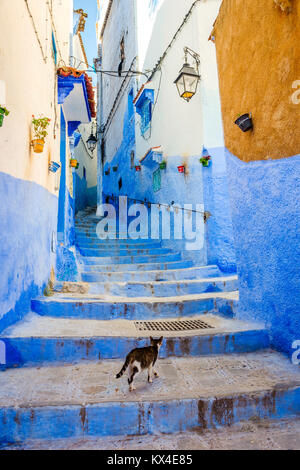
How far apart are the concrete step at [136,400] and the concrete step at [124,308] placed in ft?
5.11

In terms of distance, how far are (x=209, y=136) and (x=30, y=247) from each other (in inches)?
209

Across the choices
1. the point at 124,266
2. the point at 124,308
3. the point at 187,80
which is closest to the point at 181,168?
the point at 187,80

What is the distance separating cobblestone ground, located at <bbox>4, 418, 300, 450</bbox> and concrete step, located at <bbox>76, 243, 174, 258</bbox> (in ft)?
21.7

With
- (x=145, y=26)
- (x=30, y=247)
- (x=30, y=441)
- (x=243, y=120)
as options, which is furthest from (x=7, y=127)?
(x=145, y=26)

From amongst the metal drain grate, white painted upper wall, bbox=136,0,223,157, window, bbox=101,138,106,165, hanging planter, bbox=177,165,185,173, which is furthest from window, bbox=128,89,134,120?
the metal drain grate

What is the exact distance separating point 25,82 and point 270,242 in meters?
4.13

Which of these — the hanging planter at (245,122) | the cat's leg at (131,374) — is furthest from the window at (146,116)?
the cat's leg at (131,374)

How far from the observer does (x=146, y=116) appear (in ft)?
42.6

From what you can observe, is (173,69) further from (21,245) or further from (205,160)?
(21,245)

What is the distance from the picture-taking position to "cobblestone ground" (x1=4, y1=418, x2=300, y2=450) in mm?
2387

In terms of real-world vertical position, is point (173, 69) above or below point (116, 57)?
below

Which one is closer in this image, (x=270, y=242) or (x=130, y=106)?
(x=270, y=242)

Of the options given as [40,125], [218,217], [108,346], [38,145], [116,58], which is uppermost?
[116,58]
